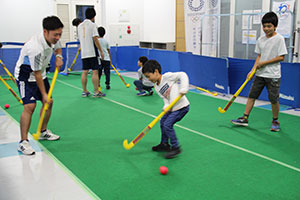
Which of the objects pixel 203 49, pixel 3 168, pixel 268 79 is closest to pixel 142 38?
pixel 203 49

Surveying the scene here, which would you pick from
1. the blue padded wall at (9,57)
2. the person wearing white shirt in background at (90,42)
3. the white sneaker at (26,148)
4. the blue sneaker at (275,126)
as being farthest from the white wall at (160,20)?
the white sneaker at (26,148)

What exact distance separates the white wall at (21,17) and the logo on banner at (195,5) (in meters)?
5.70

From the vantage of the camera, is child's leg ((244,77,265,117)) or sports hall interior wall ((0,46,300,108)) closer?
child's leg ((244,77,265,117))

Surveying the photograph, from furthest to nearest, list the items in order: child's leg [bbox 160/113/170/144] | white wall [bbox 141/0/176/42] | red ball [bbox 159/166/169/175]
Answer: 1. white wall [bbox 141/0/176/42]
2. child's leg [bbox 160/113/170/144]
3. red ball [bbox 159/166/169/175]

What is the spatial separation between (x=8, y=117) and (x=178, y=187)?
3.93 m

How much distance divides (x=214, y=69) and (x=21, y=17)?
8.40 m

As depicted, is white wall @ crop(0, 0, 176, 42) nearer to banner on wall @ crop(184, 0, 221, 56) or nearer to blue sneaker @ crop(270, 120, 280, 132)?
banner on wall @ crop(184, 0, 221, 56)

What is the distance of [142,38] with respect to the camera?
14422 millimetres

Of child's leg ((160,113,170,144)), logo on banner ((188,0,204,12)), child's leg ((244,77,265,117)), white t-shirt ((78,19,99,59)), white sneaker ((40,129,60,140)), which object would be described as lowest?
white sneaker ((40,129,60,140))

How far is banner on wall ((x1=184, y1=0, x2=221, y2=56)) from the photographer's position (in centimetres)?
1045

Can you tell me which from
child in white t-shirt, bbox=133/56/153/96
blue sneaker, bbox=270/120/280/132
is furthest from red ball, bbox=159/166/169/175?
child in white t-shirt, bbox=133/56/153/96

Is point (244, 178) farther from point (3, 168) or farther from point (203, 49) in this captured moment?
point (203, 49)

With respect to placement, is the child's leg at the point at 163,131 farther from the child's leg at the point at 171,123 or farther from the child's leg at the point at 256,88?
the child's leg at the point at 256,88

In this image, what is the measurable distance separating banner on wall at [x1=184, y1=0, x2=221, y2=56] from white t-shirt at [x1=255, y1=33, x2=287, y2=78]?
539cm
